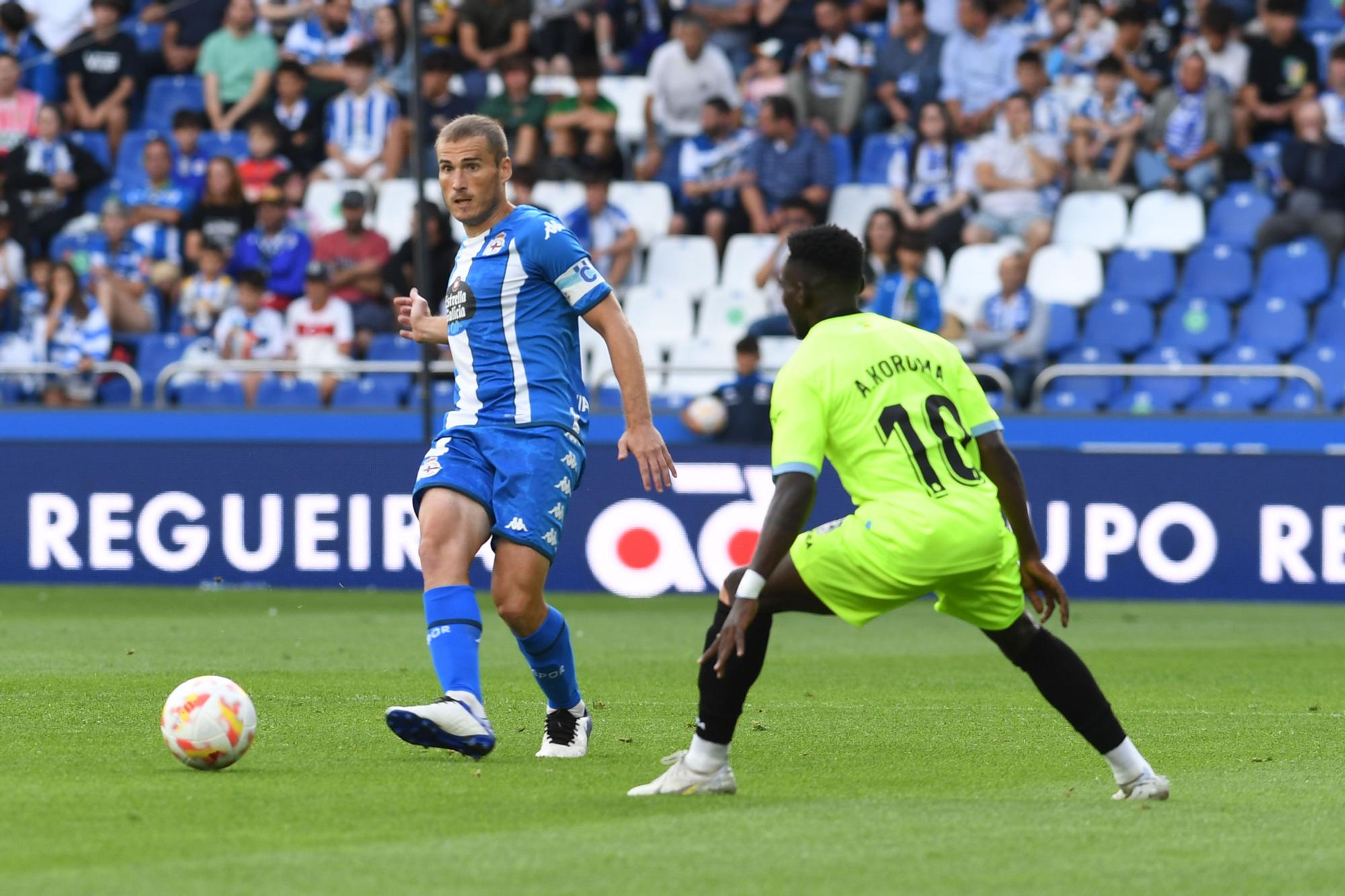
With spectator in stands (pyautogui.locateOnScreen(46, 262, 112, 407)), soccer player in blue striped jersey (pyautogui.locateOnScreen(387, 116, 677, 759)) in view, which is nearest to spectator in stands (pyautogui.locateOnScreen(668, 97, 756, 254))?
spectator in stands (pyautogui.locateOnScreen(46, 262, 112, 407))

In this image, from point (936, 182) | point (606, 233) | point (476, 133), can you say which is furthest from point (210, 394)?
point (476, 133)

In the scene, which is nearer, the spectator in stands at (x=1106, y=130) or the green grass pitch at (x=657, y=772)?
the green grass pitch at (x=657, y=772)

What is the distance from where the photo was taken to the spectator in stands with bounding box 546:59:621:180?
1886 centimetres

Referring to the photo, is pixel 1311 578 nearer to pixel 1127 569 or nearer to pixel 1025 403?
pixel 1127 569

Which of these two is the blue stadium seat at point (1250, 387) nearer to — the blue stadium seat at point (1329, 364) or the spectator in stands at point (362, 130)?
the blue stadium seat at point (1329, 364)

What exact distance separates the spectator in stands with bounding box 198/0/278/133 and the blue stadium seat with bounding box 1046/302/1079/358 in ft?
26.0

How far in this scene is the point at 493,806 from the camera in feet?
18.8

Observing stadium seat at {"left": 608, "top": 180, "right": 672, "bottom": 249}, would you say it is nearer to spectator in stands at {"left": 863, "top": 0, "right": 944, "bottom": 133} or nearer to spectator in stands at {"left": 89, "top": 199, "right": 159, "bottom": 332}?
spectator in stands at {"left": 863, "top": 0, "right": 944, "bottom": 133}

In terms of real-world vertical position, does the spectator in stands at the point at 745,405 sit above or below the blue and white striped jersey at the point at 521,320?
below

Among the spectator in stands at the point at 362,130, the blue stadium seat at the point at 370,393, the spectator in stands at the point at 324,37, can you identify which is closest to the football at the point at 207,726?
the blue stadium seat at the point at 370,393

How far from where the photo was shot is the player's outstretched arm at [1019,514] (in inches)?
222

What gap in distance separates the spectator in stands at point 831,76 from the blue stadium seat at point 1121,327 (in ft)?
10.3

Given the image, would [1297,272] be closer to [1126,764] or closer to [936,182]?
[936,182]

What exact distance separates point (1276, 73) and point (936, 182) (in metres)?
3.13
